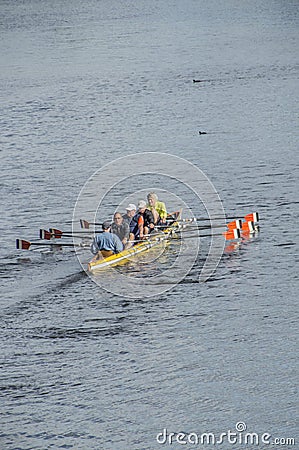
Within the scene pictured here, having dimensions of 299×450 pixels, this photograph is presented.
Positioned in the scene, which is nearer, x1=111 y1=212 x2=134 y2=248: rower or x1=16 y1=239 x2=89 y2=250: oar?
x1=111 y1=212 x2=134 y2=248: rower

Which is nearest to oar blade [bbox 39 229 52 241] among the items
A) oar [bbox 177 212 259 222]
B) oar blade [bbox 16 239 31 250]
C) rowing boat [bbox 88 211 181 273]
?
oar blade [bbox 16 239 31 250]

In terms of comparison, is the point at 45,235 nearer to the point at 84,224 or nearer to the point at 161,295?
the point at 84,224

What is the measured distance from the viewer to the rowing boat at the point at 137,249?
71.8 feet

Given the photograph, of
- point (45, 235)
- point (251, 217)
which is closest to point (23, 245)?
point (45, 235)

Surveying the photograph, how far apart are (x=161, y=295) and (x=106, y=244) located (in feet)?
6.43

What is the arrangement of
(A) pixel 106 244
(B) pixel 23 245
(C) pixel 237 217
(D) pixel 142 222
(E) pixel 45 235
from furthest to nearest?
(C) pixel 237 217
(E) pixel 45 235
(B) pixel 23 245
(D) pixel 142 222
(A) pixel 106 244

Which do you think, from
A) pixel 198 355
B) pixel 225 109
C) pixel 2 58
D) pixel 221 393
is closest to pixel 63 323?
pixel 198 355

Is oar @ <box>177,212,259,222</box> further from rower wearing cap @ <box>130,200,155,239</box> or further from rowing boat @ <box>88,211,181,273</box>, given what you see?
rower wearing cap @ <box>130,200,155,239</box>

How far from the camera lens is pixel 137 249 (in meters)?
22.9

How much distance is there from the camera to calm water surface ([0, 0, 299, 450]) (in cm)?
1636

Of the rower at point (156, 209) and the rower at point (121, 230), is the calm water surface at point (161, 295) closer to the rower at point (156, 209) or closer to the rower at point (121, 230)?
the rower at point (121, 230)

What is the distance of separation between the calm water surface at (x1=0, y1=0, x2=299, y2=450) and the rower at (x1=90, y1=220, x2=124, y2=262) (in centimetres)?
83

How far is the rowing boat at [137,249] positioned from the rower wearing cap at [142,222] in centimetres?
24

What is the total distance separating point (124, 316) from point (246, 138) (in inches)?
809
